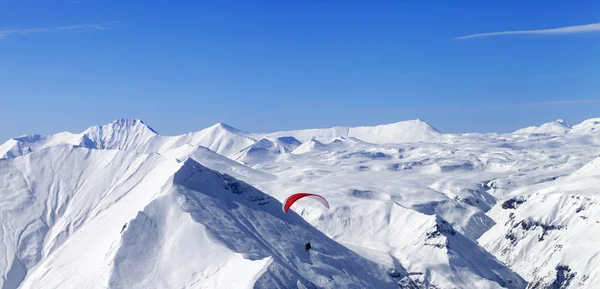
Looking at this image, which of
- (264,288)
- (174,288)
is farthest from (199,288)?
(264,288)

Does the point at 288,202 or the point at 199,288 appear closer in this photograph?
the point at 288,202

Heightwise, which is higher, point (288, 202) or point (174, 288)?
point (288, 202)

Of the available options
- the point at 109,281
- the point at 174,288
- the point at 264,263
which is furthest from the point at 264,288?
the point at 109,281

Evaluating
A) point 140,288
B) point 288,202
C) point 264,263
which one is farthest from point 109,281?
point 288,202

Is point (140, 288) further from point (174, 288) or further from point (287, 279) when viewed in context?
point (287, 279)

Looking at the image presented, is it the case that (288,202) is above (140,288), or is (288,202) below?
above

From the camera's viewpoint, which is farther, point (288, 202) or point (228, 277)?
point (228, 277)

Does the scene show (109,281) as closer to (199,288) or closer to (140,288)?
(140,288)

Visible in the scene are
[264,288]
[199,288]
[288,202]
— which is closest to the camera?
[288,202]

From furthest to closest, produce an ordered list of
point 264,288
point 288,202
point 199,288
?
point 199,288
point 264,288
point 288,202
